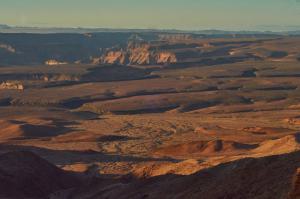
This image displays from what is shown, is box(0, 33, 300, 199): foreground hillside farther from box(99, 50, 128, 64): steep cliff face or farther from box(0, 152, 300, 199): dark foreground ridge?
box(99, 50, 128, 64): steep cliff face

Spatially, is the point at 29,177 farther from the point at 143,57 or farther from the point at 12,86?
the point at 143,57

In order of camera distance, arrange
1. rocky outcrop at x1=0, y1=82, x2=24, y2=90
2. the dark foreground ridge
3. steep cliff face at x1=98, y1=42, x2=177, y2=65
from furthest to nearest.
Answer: steep cliff face at x1=98, y1=42, x2=177, y2=65, rocky outcrop at x1=0, y1=82, x2=24, y2=90, the dark foreground ridge

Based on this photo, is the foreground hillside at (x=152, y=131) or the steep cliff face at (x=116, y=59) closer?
the foreground hillside at (x=152, y=131)

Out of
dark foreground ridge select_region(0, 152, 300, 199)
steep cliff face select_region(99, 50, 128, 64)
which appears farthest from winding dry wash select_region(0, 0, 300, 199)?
steep cliff face select_region(99, 50, 128, 64)

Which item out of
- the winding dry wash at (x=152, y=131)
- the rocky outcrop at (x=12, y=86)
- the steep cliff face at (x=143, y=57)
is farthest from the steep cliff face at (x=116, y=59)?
the rocky outcrop at (x=12, y=86)

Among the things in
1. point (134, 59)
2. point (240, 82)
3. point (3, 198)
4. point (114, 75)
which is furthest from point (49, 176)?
point (134, 59)

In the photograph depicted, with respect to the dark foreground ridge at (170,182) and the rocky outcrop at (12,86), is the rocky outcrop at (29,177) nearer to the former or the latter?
the dark foreground ridge at (170,182)

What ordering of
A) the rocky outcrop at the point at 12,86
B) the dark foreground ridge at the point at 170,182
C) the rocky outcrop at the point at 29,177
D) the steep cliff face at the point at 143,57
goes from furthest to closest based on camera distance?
the steep cliff face at the point at 143,57 < the rocky outcrop at the point at 12,86 < the rocky outcrop at the point at 29,177 < the dark foreground ridge at the point at 170,182

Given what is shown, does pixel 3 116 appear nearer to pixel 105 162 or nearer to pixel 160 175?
pixel 105 162

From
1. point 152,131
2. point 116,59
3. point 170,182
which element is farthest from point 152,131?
point 116,59
